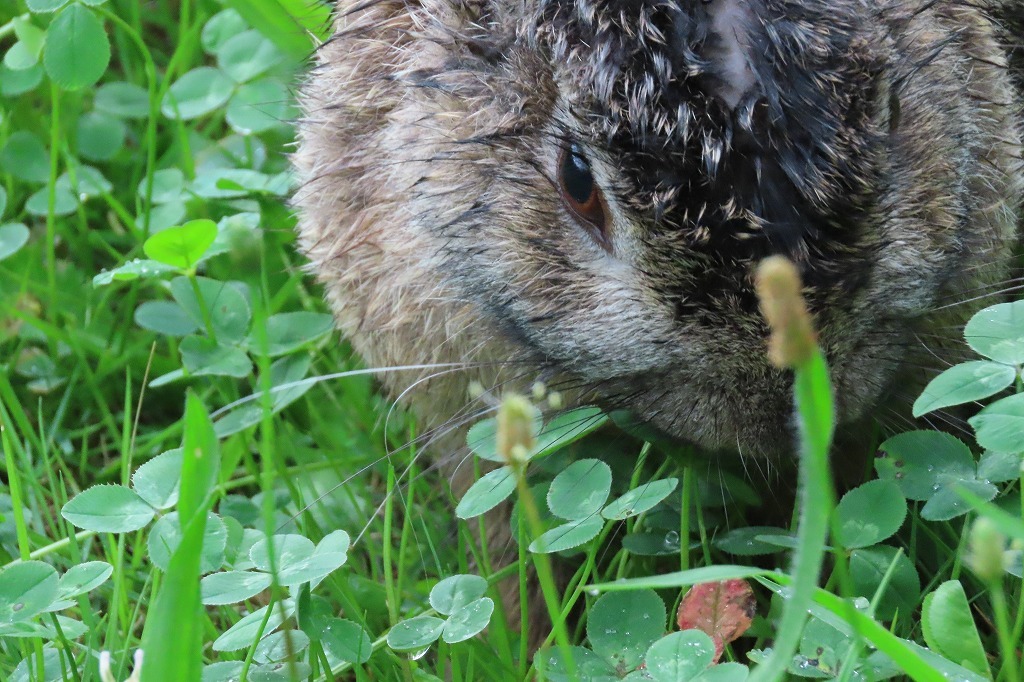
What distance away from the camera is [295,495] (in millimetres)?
2480

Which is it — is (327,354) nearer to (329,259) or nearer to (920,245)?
(329,259)

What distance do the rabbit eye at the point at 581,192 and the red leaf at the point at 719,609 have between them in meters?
0.64

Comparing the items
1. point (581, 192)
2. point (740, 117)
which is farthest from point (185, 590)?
point (740, 117)

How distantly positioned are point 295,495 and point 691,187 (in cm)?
119

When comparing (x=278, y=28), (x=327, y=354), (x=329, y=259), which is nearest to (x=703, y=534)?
(x=329, y=259)

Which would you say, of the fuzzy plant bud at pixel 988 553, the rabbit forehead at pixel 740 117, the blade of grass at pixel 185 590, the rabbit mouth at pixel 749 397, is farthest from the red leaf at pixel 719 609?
the blade of grass at pixel 185 590

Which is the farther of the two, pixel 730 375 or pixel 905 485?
pixel 905 485

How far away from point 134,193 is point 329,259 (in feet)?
4.37

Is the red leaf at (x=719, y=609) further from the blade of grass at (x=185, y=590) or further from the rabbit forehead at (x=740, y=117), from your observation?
the blade of grass at (x=185, y=590)

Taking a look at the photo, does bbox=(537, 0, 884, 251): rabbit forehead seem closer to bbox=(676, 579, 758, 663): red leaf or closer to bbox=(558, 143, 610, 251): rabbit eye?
bbox=(558, 143, 610, 251): rabbit eye

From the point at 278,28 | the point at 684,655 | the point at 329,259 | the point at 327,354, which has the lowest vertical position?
the point at 327,354

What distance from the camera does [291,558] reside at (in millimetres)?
1965

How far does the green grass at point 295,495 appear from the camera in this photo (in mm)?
1611

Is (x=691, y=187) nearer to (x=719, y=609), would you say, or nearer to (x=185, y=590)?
(x=719, y=609)
